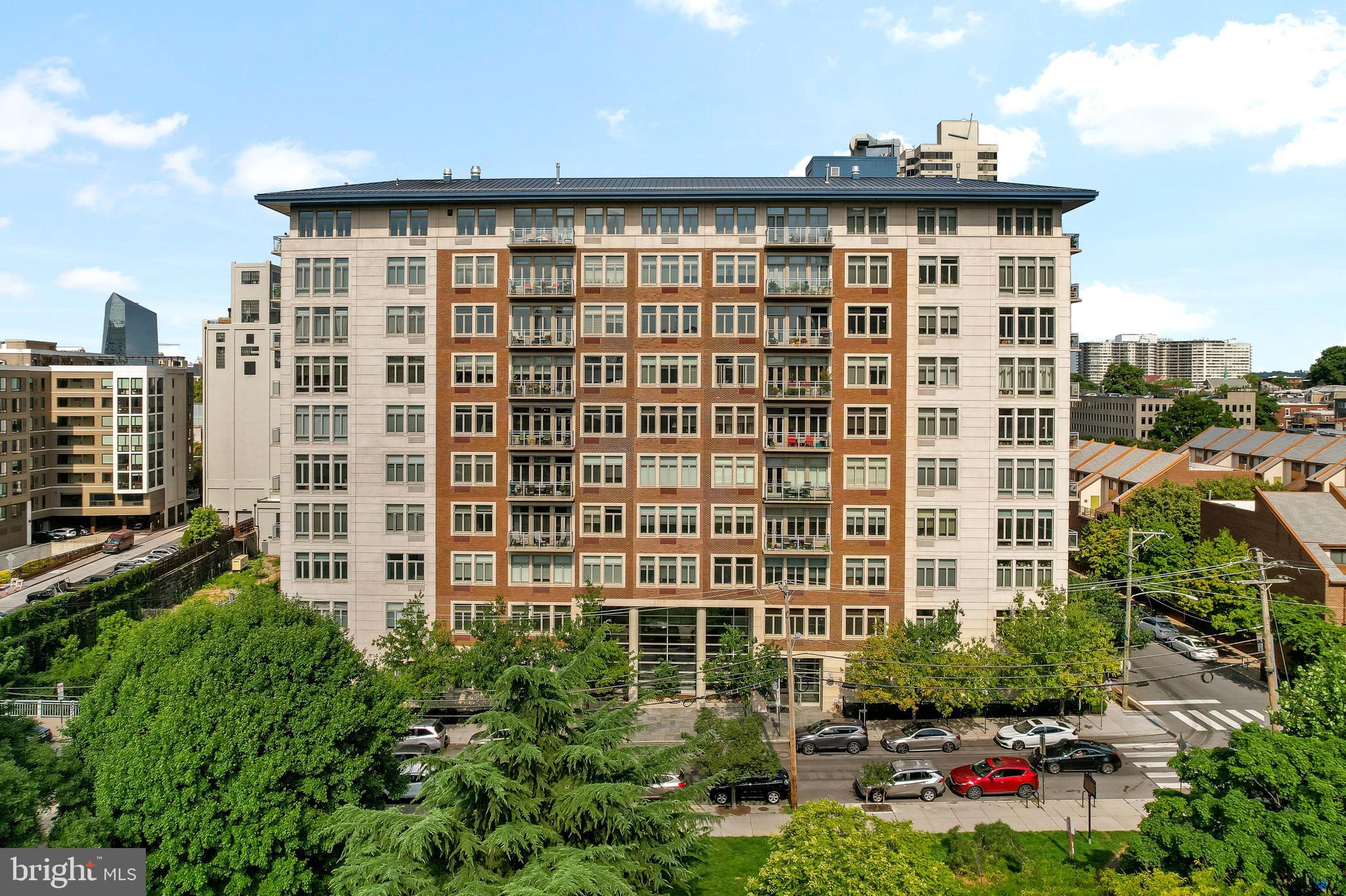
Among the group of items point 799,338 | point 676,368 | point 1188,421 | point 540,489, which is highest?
point 799,338

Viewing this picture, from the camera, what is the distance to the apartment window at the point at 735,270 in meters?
43.6

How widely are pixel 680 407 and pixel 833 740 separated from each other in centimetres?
1957

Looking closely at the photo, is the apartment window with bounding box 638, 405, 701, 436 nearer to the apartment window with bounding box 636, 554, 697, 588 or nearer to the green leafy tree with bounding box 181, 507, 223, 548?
the apartment window with bounding box 636, 554, 697, 588

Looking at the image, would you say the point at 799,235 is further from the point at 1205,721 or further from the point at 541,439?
the point at 1205,721

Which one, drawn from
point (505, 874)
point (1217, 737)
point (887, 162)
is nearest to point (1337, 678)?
point (1217, 737)

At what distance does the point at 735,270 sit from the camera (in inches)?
1719

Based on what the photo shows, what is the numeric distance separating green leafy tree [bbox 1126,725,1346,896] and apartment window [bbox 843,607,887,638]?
2056 centimetres

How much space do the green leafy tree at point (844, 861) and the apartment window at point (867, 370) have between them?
2632 centimetres

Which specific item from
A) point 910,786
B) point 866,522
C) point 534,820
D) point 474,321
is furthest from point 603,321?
point 534,820

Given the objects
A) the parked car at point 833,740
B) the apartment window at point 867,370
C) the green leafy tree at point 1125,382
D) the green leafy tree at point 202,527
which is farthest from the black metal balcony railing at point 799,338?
the green leafy tree at point 1125,382

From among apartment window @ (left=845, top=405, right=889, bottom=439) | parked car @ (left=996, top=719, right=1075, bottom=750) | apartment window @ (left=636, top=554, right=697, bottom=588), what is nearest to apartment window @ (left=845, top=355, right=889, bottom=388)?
apartment window @ (left=845, top=405, right=889, bottom=439)

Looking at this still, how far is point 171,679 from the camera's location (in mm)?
24453

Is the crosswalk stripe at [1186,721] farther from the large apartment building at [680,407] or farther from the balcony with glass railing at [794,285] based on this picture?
the balcony with glass railing at [794,285]

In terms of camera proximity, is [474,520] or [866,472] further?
[474,520]
